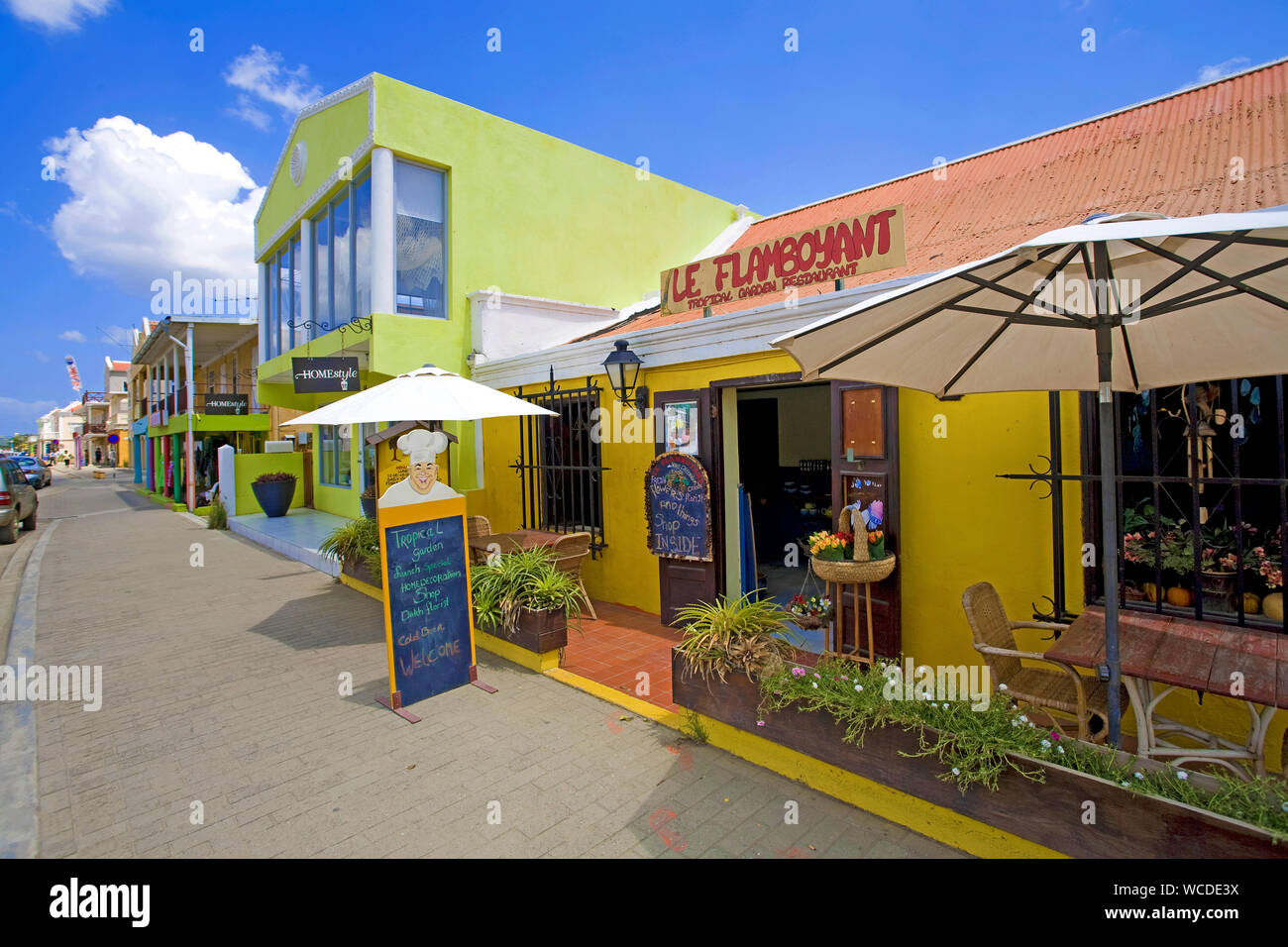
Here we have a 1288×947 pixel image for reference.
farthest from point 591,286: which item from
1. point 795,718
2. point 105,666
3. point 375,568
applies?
point 795,718

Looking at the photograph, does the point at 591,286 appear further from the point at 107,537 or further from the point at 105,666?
the point at 107,537

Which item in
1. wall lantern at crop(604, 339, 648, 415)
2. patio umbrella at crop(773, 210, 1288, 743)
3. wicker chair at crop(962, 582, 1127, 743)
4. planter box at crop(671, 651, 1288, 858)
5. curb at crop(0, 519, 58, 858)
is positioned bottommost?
curb at crop(0, 519, 58, 858)

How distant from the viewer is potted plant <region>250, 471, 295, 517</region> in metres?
14.5

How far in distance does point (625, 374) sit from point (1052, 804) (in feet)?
16.6

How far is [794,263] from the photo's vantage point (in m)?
6.09

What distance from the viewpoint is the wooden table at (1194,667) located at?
8.57 ft

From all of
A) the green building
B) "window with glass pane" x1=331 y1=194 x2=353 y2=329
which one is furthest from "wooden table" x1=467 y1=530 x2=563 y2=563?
"window with glass pane" x1=331 y1=194 x2=353 y2=329

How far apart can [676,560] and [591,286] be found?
6530 millimetres

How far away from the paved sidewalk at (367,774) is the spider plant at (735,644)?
53 centimetres

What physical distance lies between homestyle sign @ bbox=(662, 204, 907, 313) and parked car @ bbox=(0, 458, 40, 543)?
618 inches

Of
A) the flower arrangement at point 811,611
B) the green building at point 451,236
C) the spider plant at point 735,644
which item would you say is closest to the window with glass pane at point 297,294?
the green building at point 451,236

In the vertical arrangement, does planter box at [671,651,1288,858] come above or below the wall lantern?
below

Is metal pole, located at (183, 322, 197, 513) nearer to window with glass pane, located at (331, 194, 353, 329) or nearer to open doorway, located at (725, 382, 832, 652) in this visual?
window with glass pane, located at (331, 194, 353, 329)

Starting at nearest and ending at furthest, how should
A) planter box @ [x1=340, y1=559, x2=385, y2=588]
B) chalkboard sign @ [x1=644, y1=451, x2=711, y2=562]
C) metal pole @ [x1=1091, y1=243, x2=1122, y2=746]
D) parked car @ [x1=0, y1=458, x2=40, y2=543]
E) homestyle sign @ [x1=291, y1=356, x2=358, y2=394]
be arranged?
metal pole @ [x1=1091, y1=243, x2=1122, y2=746] → chalkboard sign @ [x1=644, y1=451, x2=711, y2=562] → planter box @ [x1=340, y1=559, x2=385, y2=588] → homestyle sign @ [x1=291, y1=356, x2=358, y2=394] → parked car @ [x1=0, y1=458, x2=40, y2=543]
